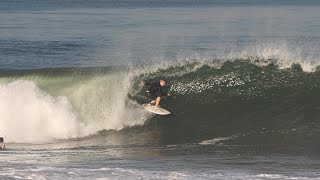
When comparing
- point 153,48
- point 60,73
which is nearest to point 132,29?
point 153,48

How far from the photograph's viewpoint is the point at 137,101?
19.6m

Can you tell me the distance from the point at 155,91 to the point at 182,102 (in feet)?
7.57

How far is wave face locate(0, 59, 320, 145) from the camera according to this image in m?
18.1

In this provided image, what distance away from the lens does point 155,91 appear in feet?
59.9

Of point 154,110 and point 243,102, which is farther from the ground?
point 243,102

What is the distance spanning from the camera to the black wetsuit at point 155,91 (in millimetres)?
18094

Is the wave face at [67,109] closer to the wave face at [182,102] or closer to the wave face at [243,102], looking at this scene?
the wave face at [182,102]

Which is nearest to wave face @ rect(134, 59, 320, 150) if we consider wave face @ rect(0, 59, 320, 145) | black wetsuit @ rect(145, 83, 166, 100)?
wave face @ rect(0, 59, 320, 145)

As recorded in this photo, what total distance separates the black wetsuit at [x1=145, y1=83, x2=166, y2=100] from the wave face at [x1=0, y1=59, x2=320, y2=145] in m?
0.88

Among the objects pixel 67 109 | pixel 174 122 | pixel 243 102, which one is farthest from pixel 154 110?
pixel 243 102

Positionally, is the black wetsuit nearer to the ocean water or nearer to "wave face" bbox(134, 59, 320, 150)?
the ocean water

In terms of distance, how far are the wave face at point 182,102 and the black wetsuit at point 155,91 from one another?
2.90ft

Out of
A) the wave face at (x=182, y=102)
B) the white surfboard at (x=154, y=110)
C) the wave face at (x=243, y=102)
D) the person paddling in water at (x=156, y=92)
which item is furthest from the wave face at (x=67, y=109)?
the wave face at (x=243, y=102)

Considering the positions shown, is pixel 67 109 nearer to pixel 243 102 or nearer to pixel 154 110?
pixel 154 110
